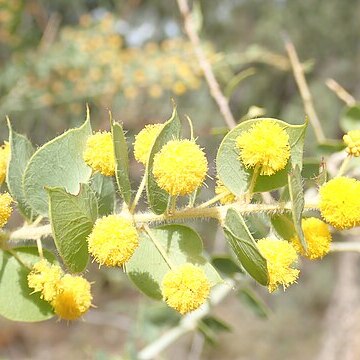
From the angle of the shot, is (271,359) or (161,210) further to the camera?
(271,359)

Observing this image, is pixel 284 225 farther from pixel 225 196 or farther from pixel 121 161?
pixel 121 161

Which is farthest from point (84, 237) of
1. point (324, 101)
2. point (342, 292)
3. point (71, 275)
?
point (324, 101)

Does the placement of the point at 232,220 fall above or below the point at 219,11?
above

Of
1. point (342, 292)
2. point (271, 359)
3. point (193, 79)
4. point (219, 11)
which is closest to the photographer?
point (193, 79)

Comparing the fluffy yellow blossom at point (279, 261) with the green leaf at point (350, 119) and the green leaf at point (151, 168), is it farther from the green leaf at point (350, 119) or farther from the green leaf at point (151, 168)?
the green leaf at point (350, 119)

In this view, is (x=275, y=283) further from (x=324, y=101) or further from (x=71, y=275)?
(x=324, y=101)

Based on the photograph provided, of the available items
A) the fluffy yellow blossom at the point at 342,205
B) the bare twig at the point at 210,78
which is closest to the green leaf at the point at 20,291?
the fluffy yellow blossom at the point at 342,205

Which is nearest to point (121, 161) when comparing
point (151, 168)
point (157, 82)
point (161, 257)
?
point (151, 168)
